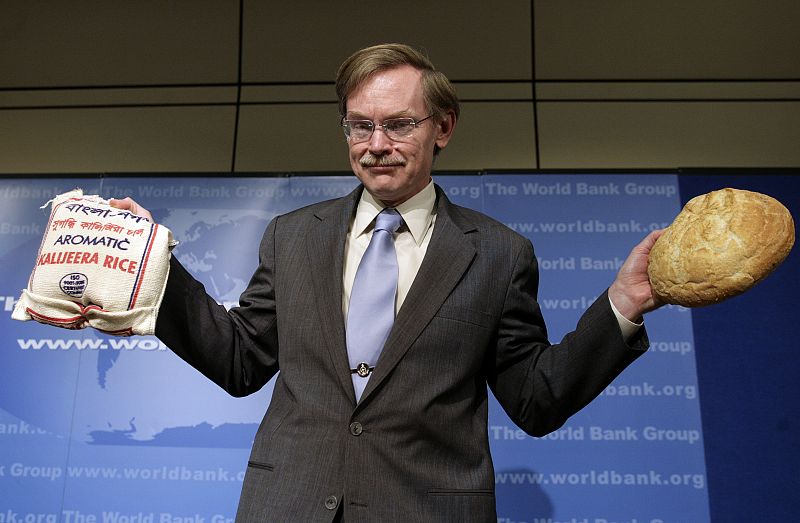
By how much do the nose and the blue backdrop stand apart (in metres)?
1.57

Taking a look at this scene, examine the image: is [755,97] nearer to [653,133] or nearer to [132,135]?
[653,133]

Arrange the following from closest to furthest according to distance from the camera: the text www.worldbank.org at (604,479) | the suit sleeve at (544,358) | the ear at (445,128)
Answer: the suit sleeve at (544,358)
the ear at (445,128)
the text www.worldbank.org at (604,479)

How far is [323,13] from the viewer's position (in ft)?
11.4

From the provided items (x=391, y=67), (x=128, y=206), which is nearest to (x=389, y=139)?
(x=391, y=67)

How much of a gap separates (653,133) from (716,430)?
1395 mm

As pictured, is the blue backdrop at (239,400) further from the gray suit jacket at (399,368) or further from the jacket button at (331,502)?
the jacket button at (331,502)

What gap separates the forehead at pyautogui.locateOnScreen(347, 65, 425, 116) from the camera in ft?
4.64

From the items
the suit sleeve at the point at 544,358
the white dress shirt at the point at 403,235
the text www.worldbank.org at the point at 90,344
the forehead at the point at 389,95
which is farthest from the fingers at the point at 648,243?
the text www.worldbank.org at the point at 90,344

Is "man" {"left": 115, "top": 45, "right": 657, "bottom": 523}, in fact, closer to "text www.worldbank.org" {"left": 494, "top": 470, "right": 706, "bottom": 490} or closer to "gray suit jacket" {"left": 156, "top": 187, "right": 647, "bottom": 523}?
"gray suit jacket" {"left": 156, "top": 187, "right": 647, "bottom": 523}

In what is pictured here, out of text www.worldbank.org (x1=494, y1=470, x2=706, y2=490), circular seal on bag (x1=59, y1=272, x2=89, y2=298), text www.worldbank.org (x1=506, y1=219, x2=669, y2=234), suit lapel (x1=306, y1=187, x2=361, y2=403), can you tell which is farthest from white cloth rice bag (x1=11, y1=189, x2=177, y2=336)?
text www.worldbank.org (x1=506, y1=219, x2=669, y2=234)

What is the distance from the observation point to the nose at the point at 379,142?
1395 mm

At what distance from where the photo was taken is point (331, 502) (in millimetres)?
1203

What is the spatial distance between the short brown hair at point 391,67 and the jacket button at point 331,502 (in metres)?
0.78

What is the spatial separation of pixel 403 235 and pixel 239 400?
1636 mm
